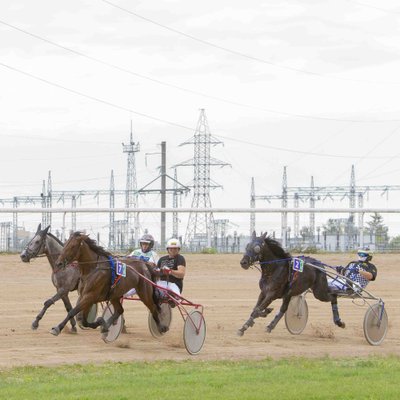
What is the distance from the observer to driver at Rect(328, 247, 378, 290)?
16953 millimetres

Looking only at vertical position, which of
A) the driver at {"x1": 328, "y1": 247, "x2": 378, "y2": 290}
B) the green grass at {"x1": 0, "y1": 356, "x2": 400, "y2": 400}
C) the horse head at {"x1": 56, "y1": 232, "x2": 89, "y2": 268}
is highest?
the horse head at {"x1": 56, "y1": 232, "x2": 89, "y2": 268}

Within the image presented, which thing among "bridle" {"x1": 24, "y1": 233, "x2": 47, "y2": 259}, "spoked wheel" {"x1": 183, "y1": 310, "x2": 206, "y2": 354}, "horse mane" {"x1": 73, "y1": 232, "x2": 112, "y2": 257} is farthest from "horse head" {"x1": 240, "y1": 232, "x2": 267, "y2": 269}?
"bridle" {"x1": 24, "y1": 233, "x2": 47, "y2": 259}

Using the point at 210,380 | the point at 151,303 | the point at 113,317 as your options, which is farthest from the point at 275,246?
the point at 210,380

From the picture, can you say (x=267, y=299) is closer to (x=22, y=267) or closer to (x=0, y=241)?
(x=22, y=267)

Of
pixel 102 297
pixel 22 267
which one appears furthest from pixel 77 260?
pixel 22 267

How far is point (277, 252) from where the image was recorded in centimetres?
1659

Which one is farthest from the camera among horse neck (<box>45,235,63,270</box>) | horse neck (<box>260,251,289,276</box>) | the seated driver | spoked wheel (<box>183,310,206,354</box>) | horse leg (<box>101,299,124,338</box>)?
horse neck (<box>45,235,63,270</box>)

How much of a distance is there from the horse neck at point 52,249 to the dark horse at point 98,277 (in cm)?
190

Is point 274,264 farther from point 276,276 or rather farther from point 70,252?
point 70,252

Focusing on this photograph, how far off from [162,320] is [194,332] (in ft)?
4.42

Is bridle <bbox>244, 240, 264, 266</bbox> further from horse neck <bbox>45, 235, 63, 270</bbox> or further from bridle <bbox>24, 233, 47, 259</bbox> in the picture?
bridle <bbox>24, 233, 47, 259</bbox>

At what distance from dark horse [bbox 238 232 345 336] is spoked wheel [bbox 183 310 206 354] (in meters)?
1.61

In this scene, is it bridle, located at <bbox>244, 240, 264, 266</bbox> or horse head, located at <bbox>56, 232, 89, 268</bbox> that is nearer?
horse head, located at <bbox>56, 232, 89, 268</bbox>

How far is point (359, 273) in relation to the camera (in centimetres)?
1695
